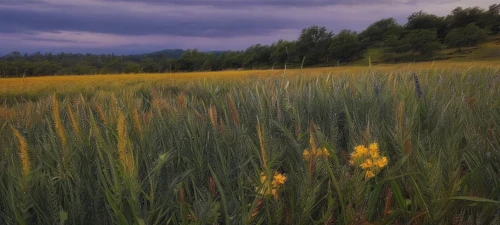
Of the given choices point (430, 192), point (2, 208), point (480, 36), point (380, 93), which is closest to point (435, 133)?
point (430, 192)

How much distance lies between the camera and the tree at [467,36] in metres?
30.8

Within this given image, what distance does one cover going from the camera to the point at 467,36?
102ft

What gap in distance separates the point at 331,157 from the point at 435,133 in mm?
438

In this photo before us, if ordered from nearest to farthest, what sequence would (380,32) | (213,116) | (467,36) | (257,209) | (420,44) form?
(257,209) → (213,116) → (467,36) → (420,44) → (380,32)

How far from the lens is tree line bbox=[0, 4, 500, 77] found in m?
32.2

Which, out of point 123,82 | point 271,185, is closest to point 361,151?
point 271,185

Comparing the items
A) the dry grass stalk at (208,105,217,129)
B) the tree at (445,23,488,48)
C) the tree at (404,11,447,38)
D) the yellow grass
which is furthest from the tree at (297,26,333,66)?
the dry grass stalk at (208,105,217,129)

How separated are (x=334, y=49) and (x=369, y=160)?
4159 cm

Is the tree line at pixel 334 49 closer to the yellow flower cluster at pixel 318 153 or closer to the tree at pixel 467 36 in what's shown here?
the tree at pixel 467 36

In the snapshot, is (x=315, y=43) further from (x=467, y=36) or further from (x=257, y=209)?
(x=257, y=209)

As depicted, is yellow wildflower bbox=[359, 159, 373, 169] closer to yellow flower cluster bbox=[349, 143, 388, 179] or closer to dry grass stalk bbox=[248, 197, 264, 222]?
yellow flower cluster bbox=[349, 143, 388, 179]

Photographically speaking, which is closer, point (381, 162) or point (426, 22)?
point (381, 162)

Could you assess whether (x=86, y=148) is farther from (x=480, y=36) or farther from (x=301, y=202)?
(x=480, y=36)

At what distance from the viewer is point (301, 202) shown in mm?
962
